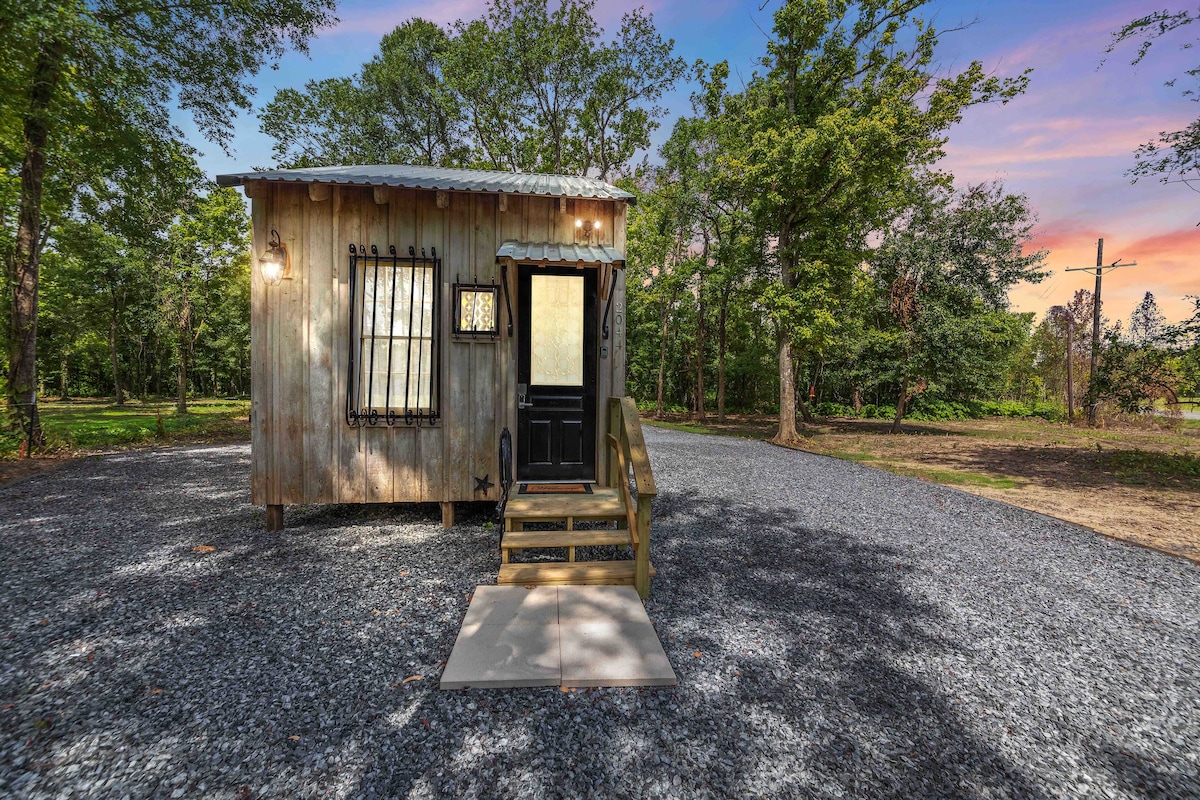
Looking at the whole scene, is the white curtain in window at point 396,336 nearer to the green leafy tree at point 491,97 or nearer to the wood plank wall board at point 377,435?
the wood plank wall board at point 377,435

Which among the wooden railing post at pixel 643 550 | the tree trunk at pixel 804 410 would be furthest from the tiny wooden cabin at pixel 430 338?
the tree trunk at pixel 804 410

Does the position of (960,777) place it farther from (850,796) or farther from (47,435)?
(47,435)

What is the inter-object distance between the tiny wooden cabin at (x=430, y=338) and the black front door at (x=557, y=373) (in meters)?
0.02

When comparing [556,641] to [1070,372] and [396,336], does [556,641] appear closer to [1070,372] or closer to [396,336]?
[396,336]

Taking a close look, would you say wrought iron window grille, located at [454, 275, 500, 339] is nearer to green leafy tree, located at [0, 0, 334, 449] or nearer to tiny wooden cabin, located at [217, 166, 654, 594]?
tiny wooden cabin, located at [217, 166, 654, 594]

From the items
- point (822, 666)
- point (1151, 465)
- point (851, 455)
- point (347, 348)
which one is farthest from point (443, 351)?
point (1151, 465)

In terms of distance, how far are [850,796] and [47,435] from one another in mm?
13019

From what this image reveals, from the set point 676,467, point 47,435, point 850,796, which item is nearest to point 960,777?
point 850,796

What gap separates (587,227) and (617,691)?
4063 mm

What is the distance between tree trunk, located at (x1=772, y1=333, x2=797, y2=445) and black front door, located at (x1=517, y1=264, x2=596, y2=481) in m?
9.00

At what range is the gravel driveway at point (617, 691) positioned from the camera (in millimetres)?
1817

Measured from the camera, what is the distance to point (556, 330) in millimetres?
4758

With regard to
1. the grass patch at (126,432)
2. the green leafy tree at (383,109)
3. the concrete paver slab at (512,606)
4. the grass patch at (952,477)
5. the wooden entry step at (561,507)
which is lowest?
the grass patch at (952,477)

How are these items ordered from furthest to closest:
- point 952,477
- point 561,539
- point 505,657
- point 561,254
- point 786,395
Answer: point 786,395 → point 952,477 → point 561,254 → point 561,539 → point 505,657
